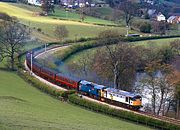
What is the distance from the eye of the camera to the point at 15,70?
5956cm

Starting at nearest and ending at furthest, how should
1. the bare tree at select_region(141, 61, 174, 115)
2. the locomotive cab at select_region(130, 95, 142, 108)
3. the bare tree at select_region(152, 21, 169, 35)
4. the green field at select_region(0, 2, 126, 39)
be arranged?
1. the locomotive cab at select_region(130, 95, 142, 108)
2. the bare tree at select_region(141, 61, 174, 115)
3. the green field at select_region(0, 2, 126, 39)
4. the bare tree at select_region(152, 21, 169, 35)

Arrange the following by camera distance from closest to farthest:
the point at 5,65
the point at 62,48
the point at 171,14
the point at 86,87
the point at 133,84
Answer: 1. the point at 86,87
2. the point at 133,84
3. the point at 5,65
4. the point at 62,48
5. the point at 171,14

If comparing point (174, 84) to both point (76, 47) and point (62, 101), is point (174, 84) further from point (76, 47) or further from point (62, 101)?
point (76, 47)

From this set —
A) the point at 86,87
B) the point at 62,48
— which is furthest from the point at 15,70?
the point at 62,48

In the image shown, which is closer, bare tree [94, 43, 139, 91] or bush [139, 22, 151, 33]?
bare tree [94, 43, 139, 91]

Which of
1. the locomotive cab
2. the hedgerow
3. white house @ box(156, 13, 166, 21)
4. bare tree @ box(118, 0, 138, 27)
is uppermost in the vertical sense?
bare tree @ box(118, 0, 138, 27)

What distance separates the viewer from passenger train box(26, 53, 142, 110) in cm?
4097

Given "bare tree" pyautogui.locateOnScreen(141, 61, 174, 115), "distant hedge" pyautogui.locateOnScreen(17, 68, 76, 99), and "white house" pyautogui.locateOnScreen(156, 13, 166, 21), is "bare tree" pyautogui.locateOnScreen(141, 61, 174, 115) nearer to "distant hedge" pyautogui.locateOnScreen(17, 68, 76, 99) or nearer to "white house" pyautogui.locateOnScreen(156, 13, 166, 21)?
"distant hedge" pyautogui.locateOnScreen(17, 68, 76, 99)

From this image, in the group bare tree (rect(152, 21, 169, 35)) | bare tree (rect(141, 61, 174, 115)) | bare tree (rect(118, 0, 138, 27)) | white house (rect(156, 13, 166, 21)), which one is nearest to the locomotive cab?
bare tree (rect(141, 61, 174, 115))

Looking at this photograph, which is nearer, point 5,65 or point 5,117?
point 5,117

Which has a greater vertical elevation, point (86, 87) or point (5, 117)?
point (5, 117)

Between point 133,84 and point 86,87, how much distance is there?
817cm

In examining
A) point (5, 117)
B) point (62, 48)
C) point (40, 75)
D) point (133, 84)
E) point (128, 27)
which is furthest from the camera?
point (128, 27)

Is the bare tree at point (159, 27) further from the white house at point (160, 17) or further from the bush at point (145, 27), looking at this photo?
the white house at point (160, 17)
